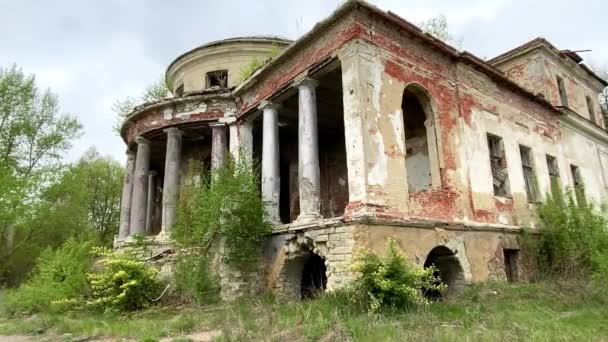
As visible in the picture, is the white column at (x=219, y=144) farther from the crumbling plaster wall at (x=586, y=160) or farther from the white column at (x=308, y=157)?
the crumbling plaster wall at (x=586, y=160)

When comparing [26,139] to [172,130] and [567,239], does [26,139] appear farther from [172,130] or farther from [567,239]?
[567,239]

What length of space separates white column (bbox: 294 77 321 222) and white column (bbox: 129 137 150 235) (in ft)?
19.1

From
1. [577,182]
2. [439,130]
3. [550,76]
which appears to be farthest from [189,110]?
[577,182]

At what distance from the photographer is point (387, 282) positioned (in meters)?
6.07

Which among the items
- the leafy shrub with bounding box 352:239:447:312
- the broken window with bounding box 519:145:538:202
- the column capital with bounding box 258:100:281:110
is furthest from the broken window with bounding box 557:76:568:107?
the leafy shrub with bounding box 352:239:447:312

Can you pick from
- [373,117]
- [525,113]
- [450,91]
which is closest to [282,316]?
[373,117]

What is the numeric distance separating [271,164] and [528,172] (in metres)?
8.08

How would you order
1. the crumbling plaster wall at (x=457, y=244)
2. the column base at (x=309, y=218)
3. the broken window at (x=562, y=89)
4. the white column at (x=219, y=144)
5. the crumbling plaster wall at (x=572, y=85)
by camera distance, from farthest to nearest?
1. the broken window at (x=562, y=89)
2. the crumbling plaster wall at (x=572, y=85)
3. the white column at (x=219, y=144)
4. the column base at (x=309, y=218)
5. the crumbling plaster wall at (x=457, y=244)

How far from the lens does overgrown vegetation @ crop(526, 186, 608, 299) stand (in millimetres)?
9555

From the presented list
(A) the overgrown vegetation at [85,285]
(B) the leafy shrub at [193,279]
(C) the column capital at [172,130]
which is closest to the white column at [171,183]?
(C) the column capital at [172,130]

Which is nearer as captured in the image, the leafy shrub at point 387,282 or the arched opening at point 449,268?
the leafy shrub at point 387,282

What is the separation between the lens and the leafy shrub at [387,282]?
6137mm

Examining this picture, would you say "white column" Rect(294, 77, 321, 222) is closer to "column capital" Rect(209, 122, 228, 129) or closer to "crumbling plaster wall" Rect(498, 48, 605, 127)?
"column capital" Rect(209, 122, 228, 129)

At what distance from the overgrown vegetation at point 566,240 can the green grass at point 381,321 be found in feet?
5.59
